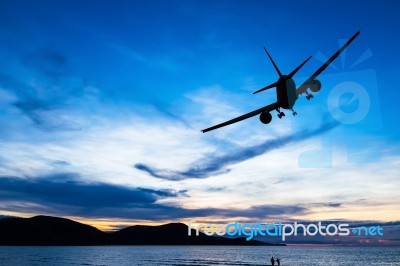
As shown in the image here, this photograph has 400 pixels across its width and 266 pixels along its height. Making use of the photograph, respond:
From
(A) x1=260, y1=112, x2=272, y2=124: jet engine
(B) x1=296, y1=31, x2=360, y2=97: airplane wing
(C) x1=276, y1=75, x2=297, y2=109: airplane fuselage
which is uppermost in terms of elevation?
(B) x1=296, y1=31, x2=360, y2=97: airplane wing

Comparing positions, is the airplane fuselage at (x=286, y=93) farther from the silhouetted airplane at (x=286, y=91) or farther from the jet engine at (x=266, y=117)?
the jet engine at (x=266, y=117)

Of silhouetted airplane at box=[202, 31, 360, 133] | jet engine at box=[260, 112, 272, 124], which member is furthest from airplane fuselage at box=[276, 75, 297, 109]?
jet engine at box=[260, 112, 272, 124]

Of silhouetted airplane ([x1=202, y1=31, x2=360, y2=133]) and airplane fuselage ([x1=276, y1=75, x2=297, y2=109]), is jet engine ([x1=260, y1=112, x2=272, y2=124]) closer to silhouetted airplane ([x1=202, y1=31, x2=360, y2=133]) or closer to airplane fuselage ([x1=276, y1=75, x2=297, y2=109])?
silhouetted airplane ([x1=202, y1=31, x2=360, y2=133])

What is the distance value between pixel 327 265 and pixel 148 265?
75.5m

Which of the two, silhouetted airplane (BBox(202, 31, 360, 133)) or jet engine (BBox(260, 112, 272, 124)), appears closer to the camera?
silhouetted airplane (BBox(202, 31, 360, 133))

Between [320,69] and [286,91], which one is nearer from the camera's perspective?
[286,91]

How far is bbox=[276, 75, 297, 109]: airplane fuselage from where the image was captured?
1710cm

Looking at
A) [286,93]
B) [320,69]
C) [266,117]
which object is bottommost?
[266,117]

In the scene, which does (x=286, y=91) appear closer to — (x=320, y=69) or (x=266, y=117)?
(x=266, y=117)

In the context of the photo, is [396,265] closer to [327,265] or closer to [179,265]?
[327,265]

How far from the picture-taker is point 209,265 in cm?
13150

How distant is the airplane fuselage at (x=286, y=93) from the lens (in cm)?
1710

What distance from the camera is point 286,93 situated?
17312 mm

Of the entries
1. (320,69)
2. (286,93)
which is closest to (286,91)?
(286,93)
